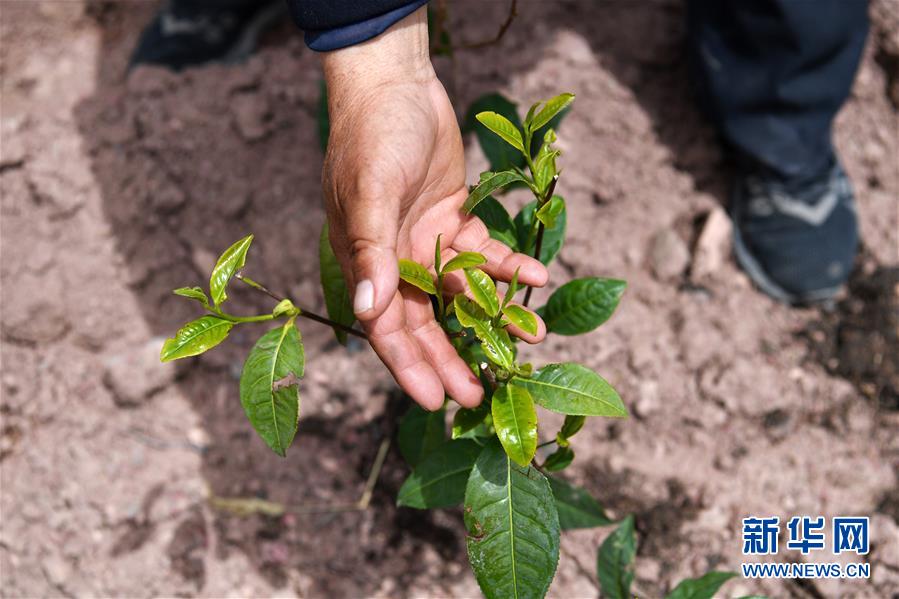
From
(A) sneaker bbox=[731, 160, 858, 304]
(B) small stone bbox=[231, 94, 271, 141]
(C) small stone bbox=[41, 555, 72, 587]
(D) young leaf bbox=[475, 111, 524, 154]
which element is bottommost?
(C) small stone bbox=[41, 555, 72, 587]

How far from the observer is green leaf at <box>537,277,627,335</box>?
1.42 m

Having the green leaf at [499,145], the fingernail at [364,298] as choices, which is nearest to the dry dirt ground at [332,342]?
the green leaf at [499,145]

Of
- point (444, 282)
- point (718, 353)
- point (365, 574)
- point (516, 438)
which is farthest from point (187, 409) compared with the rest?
point (718, 353)

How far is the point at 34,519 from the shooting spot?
2006 millimetres

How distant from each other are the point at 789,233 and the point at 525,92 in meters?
0.94

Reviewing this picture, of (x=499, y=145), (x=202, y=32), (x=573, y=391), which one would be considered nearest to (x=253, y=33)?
(x=202, y=32)

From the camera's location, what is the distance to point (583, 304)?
4.71ft

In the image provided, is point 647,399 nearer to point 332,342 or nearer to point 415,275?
point 332,342

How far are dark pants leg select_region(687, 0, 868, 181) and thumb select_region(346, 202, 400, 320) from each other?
148 cm

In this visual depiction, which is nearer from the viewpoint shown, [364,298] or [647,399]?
[364,298]

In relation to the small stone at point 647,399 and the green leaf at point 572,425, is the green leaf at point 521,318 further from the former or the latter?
the small stone at point 647,399

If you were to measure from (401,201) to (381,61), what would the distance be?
33 centimetres

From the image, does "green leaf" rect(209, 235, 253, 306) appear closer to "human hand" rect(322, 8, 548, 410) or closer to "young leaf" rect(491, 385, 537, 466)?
"human hand" rect(322, 8, 548, 410)

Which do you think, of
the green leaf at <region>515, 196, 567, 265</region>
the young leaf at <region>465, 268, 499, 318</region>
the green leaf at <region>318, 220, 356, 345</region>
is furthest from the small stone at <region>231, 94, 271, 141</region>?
the young leaf at <region>465, 268, 499, 318</region>
